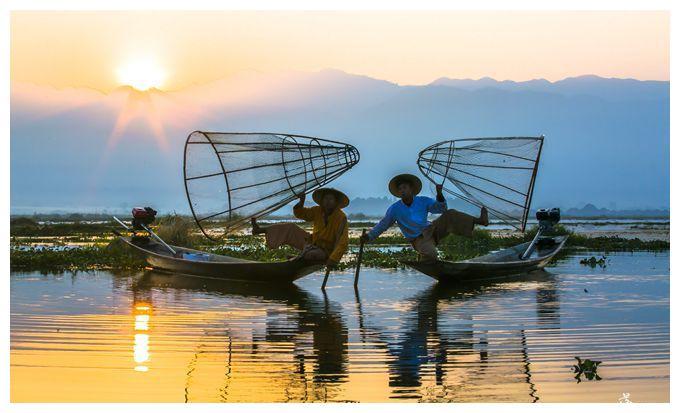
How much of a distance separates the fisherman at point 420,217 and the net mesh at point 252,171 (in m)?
0.95

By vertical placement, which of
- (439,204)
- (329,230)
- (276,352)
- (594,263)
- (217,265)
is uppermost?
(439,204)

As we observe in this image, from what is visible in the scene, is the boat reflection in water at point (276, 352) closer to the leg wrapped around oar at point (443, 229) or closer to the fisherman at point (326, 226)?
the fisherman at point (326, 226)

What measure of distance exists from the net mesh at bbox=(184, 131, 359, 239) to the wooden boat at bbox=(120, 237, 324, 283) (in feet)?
2.14

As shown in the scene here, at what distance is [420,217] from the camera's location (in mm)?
11000

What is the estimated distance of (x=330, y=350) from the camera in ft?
23.4

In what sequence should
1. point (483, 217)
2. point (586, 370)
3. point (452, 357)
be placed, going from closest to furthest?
point (586, 370)
point (452, 357)
point (483, 217)

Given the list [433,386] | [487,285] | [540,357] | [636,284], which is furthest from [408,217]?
[433,386]

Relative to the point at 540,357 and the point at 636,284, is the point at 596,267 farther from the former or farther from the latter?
the point at 540,357

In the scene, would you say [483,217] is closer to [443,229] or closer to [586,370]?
[443,229]

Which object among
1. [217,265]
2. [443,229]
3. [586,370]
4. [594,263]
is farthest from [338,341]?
[594,263]

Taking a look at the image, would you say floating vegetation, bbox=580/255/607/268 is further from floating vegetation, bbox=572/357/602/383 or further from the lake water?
floating vegetation, bbox=572/357/602/383

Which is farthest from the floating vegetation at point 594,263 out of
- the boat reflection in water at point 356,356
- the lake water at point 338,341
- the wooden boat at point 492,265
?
the boat reflection in water at point 356,356

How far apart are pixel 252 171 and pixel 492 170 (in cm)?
339

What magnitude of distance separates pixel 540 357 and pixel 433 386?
4.40 feet
